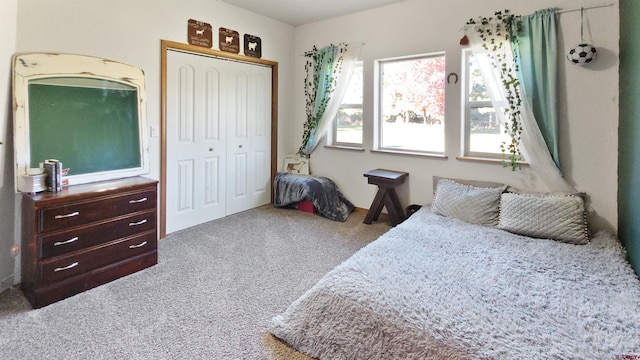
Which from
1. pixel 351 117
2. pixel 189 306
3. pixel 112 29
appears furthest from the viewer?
pixel 351 117

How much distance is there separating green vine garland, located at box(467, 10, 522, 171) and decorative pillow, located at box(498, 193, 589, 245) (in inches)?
20.4

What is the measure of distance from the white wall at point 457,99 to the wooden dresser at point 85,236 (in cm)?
254

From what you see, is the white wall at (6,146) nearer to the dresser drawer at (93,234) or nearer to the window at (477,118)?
the dresser drawer at (93,234)

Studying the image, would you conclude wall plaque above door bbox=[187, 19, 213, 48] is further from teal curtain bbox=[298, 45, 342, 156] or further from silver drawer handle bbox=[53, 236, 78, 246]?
silver drawer handle bbox=[53, 236, 78, 246]

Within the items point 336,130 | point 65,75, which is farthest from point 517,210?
point 65,75

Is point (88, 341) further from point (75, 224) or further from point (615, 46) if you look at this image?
point (615, 46)

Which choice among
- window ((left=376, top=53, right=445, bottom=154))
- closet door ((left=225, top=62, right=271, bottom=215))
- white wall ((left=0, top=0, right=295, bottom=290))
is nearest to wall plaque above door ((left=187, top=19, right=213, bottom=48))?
white wall ((left=0, top=0, right=295, bottom=290))

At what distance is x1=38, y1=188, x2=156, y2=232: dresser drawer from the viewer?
2.21 m

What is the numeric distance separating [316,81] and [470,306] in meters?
3.60

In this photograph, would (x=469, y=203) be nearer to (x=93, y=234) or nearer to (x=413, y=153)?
(x=413, y=153)

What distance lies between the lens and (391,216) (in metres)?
3.93

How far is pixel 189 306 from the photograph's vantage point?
7.30ft

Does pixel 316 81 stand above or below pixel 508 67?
above

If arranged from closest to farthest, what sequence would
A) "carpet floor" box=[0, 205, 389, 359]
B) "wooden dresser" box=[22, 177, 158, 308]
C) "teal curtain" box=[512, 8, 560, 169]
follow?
"carpet floor" box=[0, 205, 389, 359] < "wooden dresser" box=[22, 177, 158, 308] < "teal curtain" box=[512, 8, 560, 169]
